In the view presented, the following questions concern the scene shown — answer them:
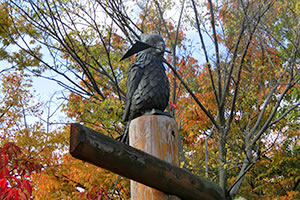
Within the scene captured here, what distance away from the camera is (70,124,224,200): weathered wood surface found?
1403mm

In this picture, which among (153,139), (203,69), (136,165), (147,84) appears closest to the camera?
(136,165)

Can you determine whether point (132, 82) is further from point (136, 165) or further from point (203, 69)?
point (203, 69)

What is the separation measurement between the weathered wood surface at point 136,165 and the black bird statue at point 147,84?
0.62 metres

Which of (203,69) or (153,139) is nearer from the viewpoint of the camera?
(153,139)

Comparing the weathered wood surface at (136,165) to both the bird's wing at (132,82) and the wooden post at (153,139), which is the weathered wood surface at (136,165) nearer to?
the wooden post at (153,139)

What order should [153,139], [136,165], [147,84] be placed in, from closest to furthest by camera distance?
[136,165] → [153,139] → [147,84]

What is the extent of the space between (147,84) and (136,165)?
1069mm

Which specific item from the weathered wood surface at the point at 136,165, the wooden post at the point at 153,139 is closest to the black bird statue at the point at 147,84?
the wooden post at the point at 153,139

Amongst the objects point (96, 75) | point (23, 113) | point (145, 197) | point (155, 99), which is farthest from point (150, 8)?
point (23, 113)

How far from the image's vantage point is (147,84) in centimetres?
261

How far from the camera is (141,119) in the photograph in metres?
2.25

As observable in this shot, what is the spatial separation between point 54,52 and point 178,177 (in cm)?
453

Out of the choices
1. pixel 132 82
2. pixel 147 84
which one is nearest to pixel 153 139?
pixel 147 84

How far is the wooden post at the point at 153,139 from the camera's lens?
2113 mm
